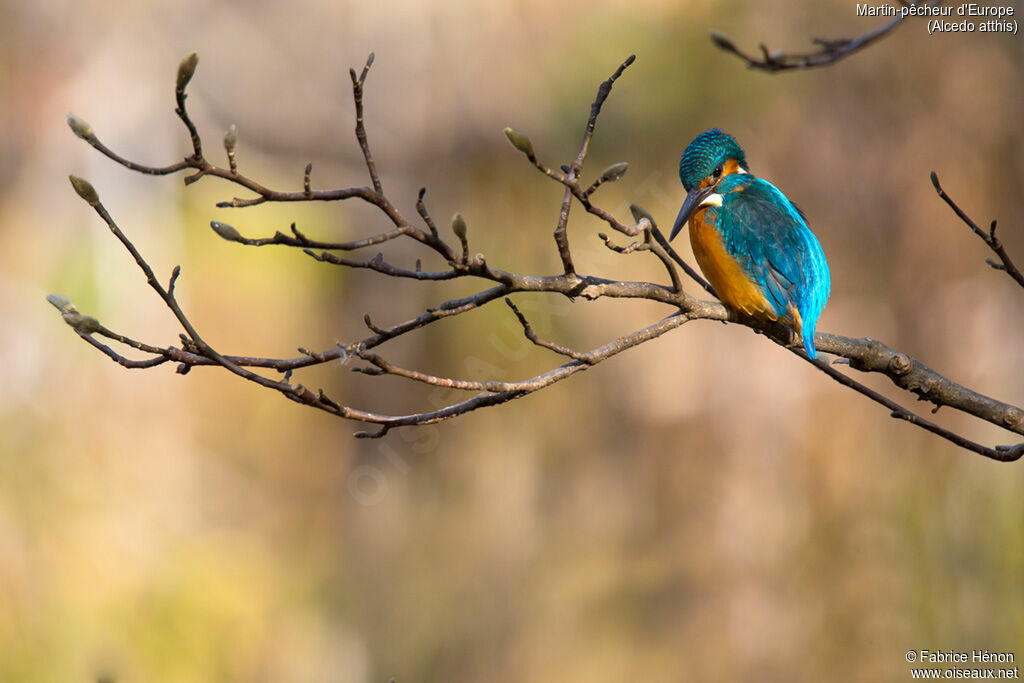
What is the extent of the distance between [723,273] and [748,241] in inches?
4.0

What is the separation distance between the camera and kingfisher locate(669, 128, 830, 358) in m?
1.84

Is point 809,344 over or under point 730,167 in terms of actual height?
under

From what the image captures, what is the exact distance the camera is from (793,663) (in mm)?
4977

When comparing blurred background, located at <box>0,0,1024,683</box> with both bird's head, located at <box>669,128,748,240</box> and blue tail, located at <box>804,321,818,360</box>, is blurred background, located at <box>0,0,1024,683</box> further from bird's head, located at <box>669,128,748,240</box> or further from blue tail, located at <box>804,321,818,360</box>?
blue tail, located at <box>804,321,818,360</box>

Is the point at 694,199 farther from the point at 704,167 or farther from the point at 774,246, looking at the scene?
the point at 774,246

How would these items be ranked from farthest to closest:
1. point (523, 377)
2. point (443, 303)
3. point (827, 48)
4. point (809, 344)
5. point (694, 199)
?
point (523, 377)
point (694, 199)
point (827, 48)
point (809, 344)
point (443, 303)

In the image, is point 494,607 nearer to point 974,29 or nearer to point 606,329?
point 606,329

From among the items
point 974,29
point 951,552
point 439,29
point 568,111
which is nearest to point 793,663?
point 951,552

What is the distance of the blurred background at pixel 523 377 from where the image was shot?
4707mm

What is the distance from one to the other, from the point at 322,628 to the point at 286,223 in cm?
233

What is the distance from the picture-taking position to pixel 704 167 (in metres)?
2.05

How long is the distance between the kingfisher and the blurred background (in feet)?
8.60

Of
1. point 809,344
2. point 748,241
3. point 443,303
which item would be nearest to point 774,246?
point 748,241

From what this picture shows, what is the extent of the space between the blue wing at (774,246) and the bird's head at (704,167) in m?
0.03
